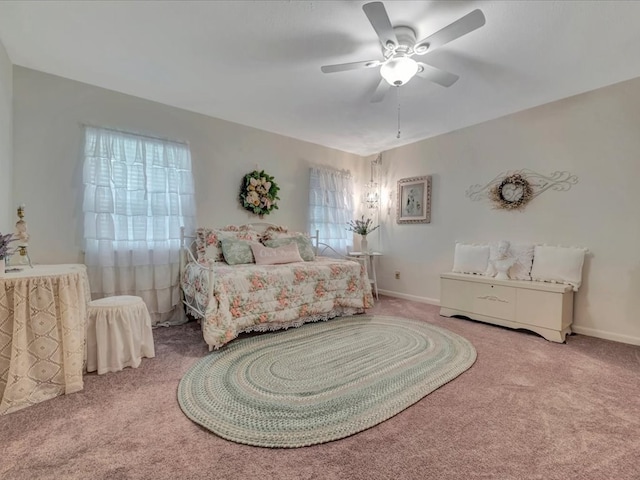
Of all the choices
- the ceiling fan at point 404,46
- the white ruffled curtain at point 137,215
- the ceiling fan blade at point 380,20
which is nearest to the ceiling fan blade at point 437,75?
the ceiling fan at point 404,46

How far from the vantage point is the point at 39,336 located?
1726 mm

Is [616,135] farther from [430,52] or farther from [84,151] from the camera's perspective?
[84,151]

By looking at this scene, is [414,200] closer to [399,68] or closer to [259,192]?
[259,192]

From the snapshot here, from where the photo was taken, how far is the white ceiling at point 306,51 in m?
1.82

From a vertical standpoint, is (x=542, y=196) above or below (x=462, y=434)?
above

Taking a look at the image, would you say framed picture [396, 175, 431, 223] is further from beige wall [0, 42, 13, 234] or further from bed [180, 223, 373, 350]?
beige wall [0, 42, 13, 234]

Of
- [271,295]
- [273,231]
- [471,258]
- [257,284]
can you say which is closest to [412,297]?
[471,258]

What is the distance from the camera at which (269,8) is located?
1.81 meters

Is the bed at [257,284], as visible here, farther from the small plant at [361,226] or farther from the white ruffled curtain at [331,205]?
the small plant at [361,226]

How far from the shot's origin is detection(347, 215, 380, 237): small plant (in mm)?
4798

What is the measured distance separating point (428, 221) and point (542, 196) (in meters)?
1.33

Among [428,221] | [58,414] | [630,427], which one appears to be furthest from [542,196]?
[58,414]

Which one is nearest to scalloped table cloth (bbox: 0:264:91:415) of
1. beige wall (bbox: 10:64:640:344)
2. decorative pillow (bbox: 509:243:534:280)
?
beige wall (bbox: 10:64:640:344)

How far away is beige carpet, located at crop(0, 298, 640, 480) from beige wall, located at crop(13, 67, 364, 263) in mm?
1472
